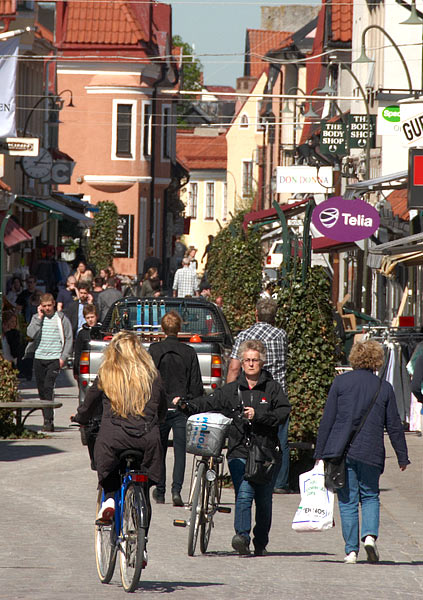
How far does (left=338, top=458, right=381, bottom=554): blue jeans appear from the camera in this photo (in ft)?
32.1

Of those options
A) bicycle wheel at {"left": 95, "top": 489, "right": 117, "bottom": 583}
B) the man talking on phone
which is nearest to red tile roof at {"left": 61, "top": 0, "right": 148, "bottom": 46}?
the man talking on phone

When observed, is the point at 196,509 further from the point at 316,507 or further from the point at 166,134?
the point at 166,134

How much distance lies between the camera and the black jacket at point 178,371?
12664 millimetres

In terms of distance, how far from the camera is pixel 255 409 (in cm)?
996

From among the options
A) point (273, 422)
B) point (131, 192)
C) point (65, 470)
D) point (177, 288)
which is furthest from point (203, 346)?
point (131, 192)

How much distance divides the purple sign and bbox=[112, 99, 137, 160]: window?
131 ft

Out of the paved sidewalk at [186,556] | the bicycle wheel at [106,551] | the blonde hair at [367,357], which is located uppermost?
the blonde hair at [367,357]

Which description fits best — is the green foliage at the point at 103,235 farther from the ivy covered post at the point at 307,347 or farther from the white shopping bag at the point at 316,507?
the white shopping bag at the point at 316,507

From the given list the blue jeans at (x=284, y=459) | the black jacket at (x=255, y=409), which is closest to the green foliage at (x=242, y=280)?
the blue jeans at (x=284, y=459)

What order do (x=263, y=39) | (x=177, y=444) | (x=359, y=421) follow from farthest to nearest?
(x=263, y=39) < (x=177, y=444) < (x=359, y=421)

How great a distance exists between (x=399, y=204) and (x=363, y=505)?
2250cm

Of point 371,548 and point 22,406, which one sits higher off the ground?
point 22,406

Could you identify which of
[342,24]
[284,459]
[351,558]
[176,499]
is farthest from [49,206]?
[351,558]

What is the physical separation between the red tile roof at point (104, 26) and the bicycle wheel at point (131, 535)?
52.4 meters
